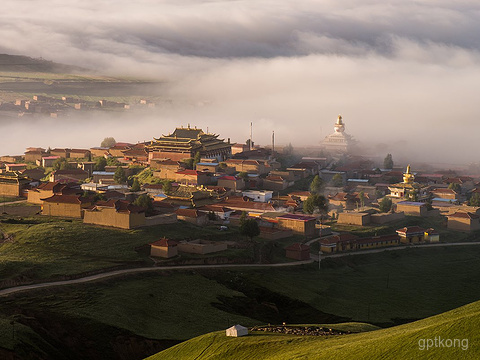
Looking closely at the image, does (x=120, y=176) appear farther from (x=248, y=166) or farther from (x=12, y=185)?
(x=248, y=166)

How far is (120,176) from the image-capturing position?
116m

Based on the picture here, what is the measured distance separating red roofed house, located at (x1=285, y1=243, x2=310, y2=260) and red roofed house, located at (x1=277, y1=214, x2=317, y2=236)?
832 centimetres

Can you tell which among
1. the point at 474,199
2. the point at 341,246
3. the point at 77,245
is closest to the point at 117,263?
the point at 77,245

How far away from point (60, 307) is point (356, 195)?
210 ft

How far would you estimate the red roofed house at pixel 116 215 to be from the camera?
87875mm

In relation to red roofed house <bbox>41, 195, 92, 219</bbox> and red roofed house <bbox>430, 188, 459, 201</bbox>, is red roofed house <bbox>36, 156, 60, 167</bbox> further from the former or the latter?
red roofed house <bbox>430, 188, 459, 201</bbox>

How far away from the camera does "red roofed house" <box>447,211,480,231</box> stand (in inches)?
4188

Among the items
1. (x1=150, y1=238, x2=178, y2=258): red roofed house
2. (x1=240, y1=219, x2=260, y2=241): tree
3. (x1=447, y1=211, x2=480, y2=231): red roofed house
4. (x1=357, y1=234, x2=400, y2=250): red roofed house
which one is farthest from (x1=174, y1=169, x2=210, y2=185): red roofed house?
(x1=150, y1=238, x2=178, y2=258): red roofed house

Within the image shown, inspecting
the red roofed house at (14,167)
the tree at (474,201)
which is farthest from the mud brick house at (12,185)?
the tree at (474,201)

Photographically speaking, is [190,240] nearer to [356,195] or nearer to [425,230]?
[425,230]

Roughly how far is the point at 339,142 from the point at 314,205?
73.6 meters

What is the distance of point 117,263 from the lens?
75.5 m

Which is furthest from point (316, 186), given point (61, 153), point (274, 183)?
point (61, 153)

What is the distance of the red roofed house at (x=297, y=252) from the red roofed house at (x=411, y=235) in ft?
53.6
